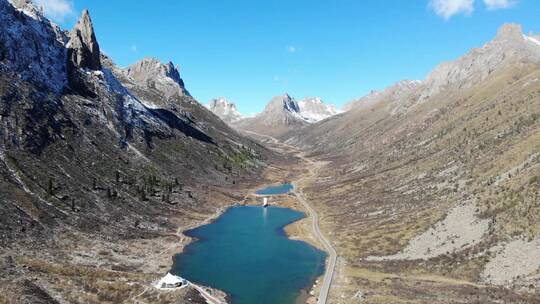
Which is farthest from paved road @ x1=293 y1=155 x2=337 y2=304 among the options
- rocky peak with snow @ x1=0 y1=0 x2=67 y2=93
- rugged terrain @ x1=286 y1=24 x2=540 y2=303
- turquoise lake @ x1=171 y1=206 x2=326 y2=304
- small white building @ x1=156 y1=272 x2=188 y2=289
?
rocky peak with snow @ x1=0 y1=0 x2=67 y2=93

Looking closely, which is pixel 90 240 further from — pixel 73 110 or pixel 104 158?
pixel 73 110

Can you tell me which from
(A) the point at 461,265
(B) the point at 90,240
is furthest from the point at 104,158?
(A) the point at 461,265

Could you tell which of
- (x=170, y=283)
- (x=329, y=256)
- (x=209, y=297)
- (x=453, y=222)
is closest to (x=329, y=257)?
(x=329, y=256)

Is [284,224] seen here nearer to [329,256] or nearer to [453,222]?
[329,256]

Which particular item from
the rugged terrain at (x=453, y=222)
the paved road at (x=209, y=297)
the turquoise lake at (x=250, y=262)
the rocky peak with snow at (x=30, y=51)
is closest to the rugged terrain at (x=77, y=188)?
the rocky peak with snow at (x=30, y=51)

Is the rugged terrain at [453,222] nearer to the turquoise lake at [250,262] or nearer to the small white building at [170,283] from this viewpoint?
the turquoise lake at [250,262]

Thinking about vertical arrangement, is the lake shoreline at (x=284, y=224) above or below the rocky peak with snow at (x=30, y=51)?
below
